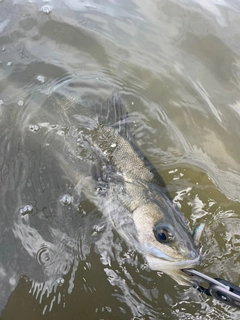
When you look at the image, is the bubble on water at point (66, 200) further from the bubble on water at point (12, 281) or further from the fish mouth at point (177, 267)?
the fish mouth at point (177, 267)

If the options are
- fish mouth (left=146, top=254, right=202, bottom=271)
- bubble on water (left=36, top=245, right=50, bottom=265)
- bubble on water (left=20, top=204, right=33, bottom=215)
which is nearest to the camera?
fish mouth (left=146, top=254, right=202, bottom=271)

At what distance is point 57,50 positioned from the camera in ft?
13.9

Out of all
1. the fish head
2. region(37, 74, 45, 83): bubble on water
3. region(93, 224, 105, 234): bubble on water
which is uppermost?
the fish head

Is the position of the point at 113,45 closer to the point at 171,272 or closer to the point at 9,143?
the point at 9,143

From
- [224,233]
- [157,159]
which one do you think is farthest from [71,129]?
[224,233]

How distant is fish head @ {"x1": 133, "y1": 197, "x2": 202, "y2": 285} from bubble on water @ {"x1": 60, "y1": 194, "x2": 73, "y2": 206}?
0.59 m

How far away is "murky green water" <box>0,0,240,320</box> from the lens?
2.75 meters

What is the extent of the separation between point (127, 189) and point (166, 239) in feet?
1.99

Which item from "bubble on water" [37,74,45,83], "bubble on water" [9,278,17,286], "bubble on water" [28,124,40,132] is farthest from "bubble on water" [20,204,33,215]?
"bubble on water" [37,74,45,83]

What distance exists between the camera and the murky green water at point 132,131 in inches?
108

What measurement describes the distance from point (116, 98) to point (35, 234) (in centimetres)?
138

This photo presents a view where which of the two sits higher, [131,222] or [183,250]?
[183,250]

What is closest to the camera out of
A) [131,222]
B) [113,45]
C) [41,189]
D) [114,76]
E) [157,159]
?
[131,222]

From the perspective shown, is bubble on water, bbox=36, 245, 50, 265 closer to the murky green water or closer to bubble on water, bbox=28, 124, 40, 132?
the murky green water
